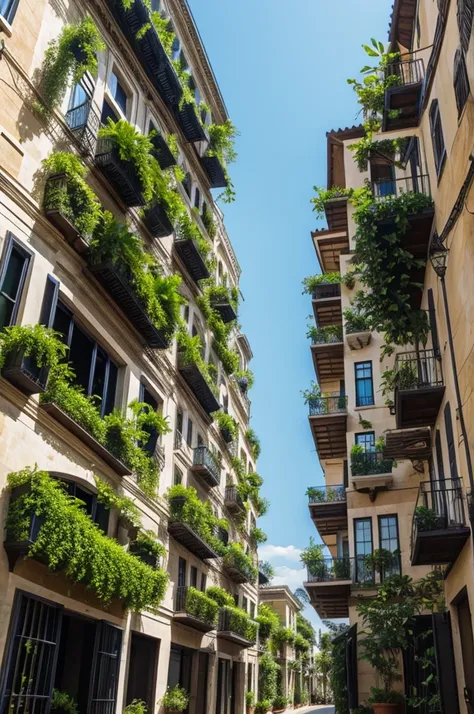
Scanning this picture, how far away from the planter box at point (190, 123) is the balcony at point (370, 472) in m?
14.1

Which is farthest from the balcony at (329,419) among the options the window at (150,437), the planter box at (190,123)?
the planter box at (190,123)

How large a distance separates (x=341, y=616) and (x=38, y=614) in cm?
2126

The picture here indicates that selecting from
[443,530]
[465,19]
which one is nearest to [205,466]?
[443,530]

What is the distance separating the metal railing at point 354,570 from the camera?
2462 centimetres

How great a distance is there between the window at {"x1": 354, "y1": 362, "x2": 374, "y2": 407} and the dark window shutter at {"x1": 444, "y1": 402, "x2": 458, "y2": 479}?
13690mm

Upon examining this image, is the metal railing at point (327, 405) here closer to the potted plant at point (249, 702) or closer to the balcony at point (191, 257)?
the balcony at point (191, 257)

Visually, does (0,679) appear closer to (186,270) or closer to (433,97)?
(433,97)

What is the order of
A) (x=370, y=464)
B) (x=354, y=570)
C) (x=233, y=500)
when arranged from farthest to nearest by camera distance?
(x=233, y=500) → (x=370, y=464) → (x=354, y=570)

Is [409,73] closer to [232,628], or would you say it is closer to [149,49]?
[149,49]

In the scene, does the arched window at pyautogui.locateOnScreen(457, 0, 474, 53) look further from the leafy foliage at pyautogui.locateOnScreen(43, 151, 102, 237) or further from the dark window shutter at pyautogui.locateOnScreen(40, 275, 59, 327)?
the dark window shutter at pyautogui.locateOnScreen(40, 275, 59, 327)

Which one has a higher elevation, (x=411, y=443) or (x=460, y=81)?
(x=460, y=81)

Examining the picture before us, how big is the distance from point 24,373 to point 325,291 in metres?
22.7

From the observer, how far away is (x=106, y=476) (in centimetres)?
1686

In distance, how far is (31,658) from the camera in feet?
41.2
